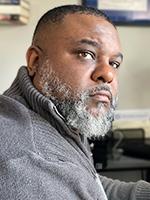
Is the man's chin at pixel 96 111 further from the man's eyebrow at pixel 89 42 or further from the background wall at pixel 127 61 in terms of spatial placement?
the background wall at pixel 127 61

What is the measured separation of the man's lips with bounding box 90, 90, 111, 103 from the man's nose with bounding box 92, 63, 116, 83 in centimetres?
3

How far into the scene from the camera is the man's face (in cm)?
93

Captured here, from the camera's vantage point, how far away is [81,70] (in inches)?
37.1

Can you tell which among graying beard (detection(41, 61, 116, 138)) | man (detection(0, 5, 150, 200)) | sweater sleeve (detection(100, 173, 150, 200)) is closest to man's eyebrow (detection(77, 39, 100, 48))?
man (detection(0, 5, 150, 200))

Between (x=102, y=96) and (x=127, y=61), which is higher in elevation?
(x=102, y=96)

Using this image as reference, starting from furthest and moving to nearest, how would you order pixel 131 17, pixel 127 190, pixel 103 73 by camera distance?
pixel 131 17 < pixel 127 190 < pixel 103 73

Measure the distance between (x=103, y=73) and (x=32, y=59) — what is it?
0.64ft

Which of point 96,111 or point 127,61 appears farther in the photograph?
point 127,61

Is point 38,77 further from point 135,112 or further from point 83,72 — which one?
point 135,112

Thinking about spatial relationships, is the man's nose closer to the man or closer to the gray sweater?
the man

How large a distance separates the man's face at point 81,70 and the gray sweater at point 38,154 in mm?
55

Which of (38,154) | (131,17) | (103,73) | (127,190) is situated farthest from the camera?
(131,17)

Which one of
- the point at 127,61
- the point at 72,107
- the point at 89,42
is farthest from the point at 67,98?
the point at 127,61

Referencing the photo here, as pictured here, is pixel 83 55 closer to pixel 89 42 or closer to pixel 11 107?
pixel 89 42
